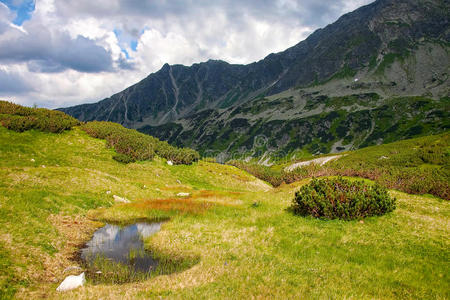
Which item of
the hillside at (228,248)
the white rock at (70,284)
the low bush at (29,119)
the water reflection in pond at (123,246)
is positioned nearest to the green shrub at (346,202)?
the hillside at (228,248)

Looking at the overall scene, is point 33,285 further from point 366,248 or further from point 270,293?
point 366,248

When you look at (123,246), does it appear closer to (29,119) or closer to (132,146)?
(132,146)

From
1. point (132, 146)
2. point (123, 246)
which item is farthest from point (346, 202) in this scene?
point (132, 146)

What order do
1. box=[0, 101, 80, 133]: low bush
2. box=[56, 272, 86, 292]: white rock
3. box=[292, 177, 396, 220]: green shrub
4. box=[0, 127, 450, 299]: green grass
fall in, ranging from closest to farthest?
box=[0, 127, 450, 299]: green grass
box=[56, 272, 86, 292]: white rock
box=[292, 177, 396, 220]: green shrub
box=[0, 101, 80, 133]: low bush

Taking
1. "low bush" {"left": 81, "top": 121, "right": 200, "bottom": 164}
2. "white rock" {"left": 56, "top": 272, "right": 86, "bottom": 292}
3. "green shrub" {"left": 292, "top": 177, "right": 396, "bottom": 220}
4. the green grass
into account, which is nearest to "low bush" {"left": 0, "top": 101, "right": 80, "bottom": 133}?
"low bush" {"left": 81, "top": 121, "right": 200, "bottom": 164}

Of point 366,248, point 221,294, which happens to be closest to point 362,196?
point 366,248

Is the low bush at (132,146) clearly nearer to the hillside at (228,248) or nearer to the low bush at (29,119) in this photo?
the low bush at (29,119)

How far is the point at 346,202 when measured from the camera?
51.9 feet

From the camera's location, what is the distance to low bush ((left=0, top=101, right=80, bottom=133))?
3700cm

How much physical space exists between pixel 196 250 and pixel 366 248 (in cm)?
832

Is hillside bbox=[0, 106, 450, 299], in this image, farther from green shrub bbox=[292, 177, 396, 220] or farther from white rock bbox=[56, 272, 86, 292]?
green shrub bbox=[292, 177, 396, 220]

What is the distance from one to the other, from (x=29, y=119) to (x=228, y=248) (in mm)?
41932

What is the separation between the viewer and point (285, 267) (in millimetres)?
10516

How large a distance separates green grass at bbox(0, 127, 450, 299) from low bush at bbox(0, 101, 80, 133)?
1833 cm
